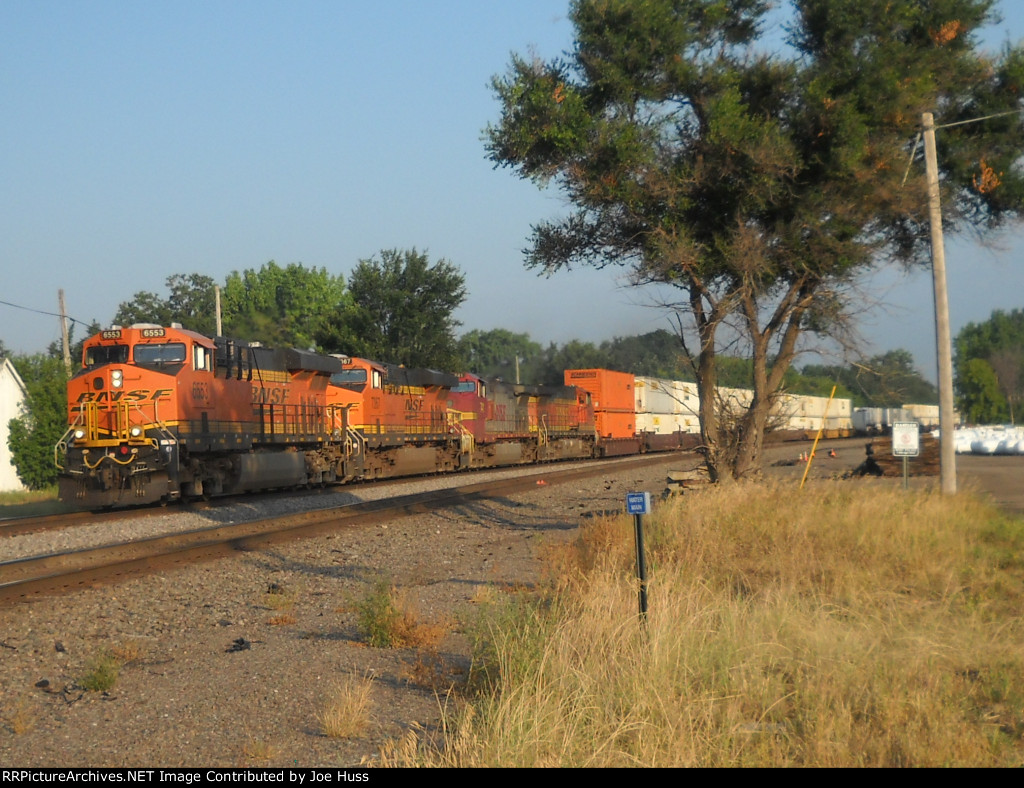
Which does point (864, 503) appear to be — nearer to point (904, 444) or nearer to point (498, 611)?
point (904, 444)

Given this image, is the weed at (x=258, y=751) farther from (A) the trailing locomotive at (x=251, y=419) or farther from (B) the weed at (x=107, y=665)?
(A) the trailing locomotive at (x=251, y=419)

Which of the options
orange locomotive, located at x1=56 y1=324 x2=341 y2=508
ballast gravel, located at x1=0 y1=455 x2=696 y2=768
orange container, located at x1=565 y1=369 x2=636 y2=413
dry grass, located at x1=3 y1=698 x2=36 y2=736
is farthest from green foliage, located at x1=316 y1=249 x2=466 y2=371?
dry grass, located at x1=3 y1=698 x2=36 y2=736

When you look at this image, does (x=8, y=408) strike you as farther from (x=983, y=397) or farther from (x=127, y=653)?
(x=983, y=397)

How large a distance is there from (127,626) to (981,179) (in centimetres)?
1370

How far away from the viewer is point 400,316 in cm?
4894

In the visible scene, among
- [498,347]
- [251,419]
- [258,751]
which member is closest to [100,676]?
[258,751]

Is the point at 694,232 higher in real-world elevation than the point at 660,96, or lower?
lower

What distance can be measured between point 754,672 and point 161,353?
15080mm

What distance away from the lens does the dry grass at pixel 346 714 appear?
5148 mm

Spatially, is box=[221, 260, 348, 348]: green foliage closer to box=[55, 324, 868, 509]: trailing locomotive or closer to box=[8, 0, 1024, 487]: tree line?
box=[55, 324, 868, 509]: trailing locomotive

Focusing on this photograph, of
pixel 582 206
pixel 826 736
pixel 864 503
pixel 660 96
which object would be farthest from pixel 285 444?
pixel 826 736

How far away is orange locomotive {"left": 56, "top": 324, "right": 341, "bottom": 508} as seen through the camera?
16984 millimetres

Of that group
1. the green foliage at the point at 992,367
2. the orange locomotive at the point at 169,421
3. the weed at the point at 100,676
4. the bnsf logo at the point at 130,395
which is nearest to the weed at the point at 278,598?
the weed at the point at 100,676

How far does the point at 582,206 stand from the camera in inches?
567
